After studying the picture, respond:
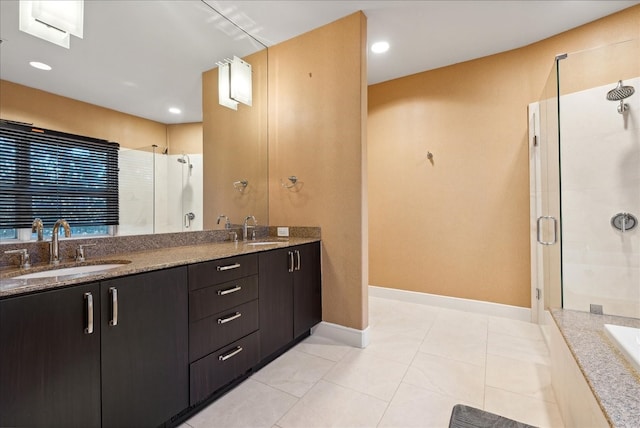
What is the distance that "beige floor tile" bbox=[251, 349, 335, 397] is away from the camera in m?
1.74

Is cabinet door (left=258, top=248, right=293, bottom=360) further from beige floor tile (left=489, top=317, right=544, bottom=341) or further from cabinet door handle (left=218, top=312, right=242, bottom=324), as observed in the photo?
beige floor tile (left=489, top=317, right=544, bottom=341)

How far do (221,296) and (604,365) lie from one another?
182 centimetres

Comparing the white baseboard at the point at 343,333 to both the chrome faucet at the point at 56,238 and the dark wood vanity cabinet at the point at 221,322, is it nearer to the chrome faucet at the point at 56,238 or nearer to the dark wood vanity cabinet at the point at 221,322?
the dark wood vanity cabinet at the point at 221,322

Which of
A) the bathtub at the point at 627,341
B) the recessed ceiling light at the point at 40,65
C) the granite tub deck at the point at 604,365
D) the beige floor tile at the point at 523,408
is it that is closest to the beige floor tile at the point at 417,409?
the beige floor tile at the point at 523,408

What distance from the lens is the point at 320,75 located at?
2492mm

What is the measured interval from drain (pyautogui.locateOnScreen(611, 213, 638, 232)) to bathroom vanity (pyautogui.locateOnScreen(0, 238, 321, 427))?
248 cm

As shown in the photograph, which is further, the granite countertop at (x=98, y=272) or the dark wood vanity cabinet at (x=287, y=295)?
the dark wood vanity cabinet at (x=287, y=295)

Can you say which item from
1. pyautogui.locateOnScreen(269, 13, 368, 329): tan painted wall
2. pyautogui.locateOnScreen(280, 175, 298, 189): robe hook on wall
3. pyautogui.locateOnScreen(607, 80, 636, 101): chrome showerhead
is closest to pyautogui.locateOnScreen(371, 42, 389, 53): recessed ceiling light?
pyautogui.locateOnScreen(269, 13, 368, 329): tan painted wall

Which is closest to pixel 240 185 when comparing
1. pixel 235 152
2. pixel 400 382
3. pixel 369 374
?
pixel 235 152

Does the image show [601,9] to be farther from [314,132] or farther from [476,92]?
[314,132]

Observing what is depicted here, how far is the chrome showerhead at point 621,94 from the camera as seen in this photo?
1938 mm

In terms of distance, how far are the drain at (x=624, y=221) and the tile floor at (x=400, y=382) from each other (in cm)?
107

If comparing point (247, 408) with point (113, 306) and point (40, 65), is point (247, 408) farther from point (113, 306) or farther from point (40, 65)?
point (40, 65)

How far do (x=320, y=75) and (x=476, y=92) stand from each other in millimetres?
1728
